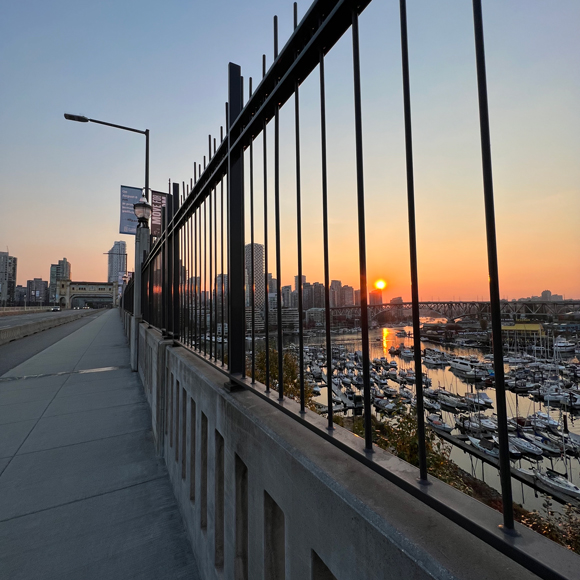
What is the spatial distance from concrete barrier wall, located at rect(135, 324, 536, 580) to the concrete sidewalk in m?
0.42

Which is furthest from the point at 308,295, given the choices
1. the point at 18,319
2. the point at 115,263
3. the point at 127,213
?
the point at 115,263

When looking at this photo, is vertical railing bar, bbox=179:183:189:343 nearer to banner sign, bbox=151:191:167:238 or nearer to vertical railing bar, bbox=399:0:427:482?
vertical railing bar, bbox=399:0:427:482

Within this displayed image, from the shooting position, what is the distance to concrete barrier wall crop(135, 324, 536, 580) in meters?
0.81

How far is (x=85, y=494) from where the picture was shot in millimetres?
3543

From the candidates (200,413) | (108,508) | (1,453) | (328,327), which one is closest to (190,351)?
(200,413)

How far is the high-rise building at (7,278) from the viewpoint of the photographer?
10669 cm

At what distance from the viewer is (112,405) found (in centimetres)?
611

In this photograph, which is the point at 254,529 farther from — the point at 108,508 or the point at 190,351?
the point at 108,508

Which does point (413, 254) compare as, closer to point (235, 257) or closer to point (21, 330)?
point (235, 257)

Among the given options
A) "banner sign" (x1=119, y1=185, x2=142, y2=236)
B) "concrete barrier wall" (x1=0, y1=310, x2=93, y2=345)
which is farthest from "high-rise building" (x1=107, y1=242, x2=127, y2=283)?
"banner sign" (x1=119, y1=185, x2=142, y2=236)

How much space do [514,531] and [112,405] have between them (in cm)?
672

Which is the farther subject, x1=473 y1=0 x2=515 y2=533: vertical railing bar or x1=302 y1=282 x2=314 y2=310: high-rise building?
x1=302 y1=282 x2=314 y2=310: high-rise building

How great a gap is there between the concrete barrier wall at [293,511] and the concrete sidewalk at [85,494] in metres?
0.42

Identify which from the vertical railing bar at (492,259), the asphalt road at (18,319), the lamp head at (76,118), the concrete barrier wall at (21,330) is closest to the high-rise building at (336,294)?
the vertical railing bar at (492,259)
